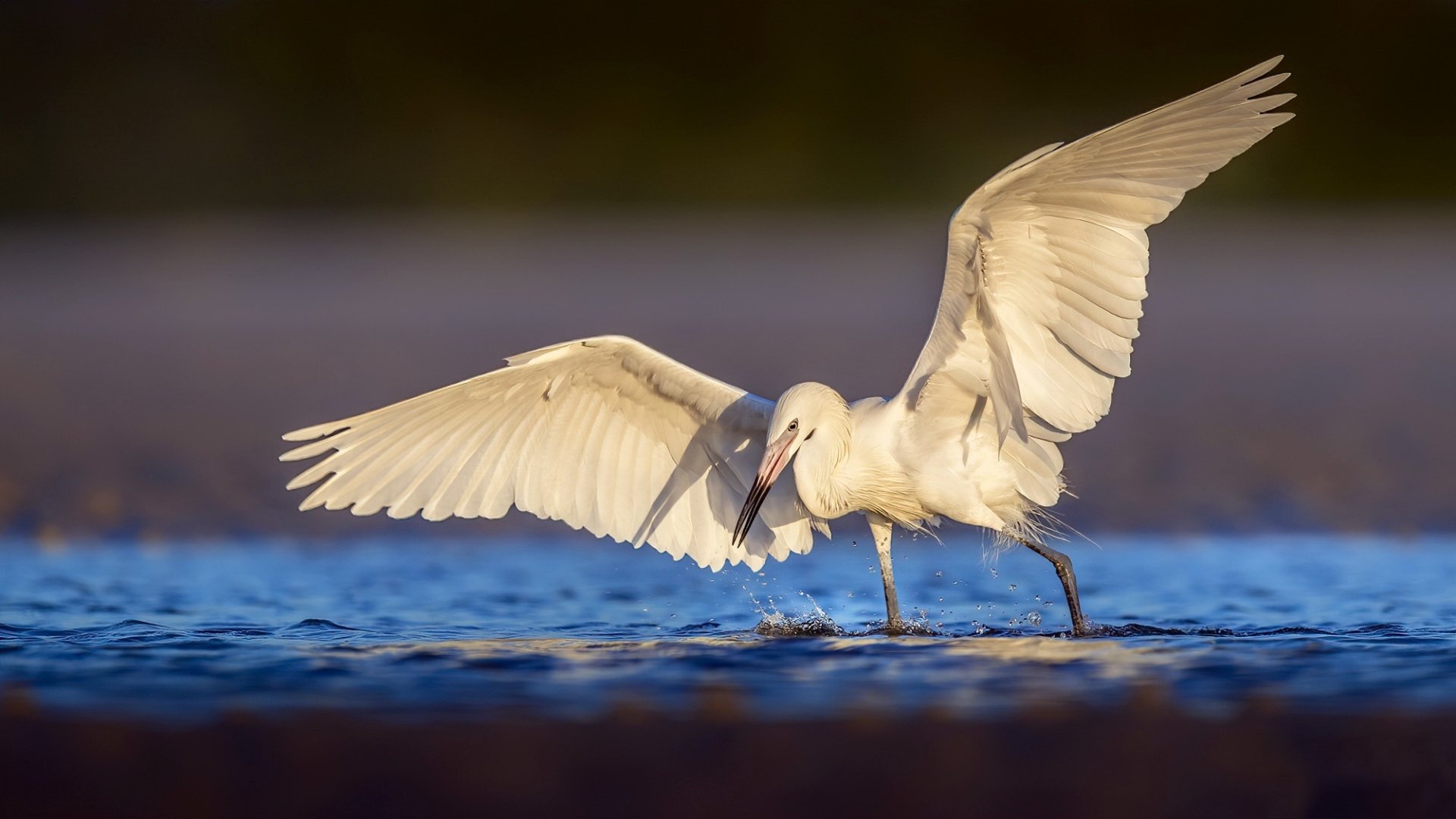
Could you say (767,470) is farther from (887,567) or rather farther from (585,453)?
(585,453)

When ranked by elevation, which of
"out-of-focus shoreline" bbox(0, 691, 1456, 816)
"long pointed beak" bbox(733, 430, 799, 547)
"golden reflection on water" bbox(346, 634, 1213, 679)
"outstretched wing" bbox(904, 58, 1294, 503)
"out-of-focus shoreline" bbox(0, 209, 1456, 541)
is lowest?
"out-of-focus shoreline" bbox(0, 691, 1456, 816)

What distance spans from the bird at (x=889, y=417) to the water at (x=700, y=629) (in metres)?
0.51

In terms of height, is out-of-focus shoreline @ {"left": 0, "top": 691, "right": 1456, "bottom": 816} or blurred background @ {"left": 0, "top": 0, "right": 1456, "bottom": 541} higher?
blurred background @ {"left": 0, "top": 0, "right": 1456, "bottom": 541}

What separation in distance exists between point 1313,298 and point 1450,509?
9216 millimetres

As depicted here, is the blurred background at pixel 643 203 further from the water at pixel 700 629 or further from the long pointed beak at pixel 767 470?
the long pointed beak at pixel 767 470

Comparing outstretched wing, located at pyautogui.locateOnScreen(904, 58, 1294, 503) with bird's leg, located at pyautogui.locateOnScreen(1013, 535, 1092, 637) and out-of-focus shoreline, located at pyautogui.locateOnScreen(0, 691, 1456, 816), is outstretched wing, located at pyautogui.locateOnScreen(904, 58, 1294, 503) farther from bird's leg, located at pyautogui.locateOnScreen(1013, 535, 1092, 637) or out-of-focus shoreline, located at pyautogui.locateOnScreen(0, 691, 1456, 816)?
out-of-focus shoreline, located at pyautogui.locateOnScreen(0, 691, 1456, 816)

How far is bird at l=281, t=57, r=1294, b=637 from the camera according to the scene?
6.53 m

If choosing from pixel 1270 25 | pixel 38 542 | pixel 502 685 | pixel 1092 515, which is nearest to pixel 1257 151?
pixel 1270 25

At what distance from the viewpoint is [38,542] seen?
10.1 m

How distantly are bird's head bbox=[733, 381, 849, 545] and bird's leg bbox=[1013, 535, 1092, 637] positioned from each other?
97 cm

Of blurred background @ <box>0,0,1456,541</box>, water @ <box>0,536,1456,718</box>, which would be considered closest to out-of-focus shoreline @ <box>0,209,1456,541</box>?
blurred background @ <box>0,0,1456,541</box>

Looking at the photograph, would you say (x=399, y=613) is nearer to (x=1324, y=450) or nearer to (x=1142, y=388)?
(x=1324, y=450)

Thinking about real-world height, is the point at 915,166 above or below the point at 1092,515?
above

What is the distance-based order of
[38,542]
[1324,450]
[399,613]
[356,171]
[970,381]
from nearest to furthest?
1. [970,381]
2. [399,613]
3. [38,542]
4. [1324,450]
5. [356,171]
